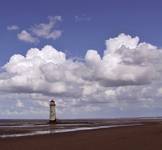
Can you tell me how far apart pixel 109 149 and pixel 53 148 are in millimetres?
3347

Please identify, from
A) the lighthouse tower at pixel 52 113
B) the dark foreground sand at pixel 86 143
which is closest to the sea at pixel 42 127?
the lighthouse tower at pixel 52 113

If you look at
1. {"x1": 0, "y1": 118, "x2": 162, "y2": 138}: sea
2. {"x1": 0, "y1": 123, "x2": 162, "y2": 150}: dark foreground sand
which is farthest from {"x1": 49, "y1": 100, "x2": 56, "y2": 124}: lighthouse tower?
{"x1": 0, "y1": 123, "x2": 162, "y2": 150}: dark foreground sand

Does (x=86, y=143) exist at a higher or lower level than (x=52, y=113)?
lower

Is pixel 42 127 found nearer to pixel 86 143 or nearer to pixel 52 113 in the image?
pixel 52 113

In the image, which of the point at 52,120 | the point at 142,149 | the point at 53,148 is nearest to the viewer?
the point at 142,149

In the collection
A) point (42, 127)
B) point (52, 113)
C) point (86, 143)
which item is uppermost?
point (52, 113)

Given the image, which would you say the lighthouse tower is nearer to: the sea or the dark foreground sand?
the sea

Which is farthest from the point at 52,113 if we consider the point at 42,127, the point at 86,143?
the point at 86,143

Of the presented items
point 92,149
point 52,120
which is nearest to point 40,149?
point 92,149

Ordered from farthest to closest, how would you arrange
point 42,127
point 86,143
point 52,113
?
point 52,113
point 42,127
point 86,143

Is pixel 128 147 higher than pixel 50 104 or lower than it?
lower

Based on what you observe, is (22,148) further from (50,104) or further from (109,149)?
(50,104)

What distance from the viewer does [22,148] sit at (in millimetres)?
24625

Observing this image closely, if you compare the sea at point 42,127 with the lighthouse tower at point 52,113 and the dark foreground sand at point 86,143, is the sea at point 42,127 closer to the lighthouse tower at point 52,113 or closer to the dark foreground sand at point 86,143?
the lighthouse tower at point 52,113
